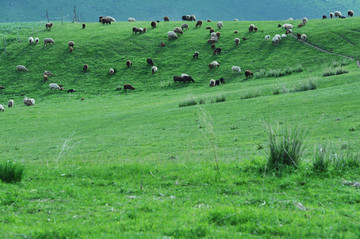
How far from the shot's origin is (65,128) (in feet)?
85.1

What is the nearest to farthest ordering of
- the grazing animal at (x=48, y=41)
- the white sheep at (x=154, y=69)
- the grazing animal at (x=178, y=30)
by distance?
the white sheep at (x=154, y=69), the grazing animal at (x=48, y=41), the grazing animal at (x=178, y=30)

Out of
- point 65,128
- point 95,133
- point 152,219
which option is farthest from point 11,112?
point 152,219

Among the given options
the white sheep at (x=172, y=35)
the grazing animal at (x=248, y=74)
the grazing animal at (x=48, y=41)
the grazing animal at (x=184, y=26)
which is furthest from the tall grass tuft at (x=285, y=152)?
the grazing animal at (x=48, y=41)

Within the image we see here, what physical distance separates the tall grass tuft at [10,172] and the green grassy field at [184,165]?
0.25m

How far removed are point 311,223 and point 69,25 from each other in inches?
3237

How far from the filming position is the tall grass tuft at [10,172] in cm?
880

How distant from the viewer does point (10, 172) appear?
8891 millimetres

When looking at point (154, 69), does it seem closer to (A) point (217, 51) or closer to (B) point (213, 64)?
(B) point (213, 64)

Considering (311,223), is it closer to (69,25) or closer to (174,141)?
(174,141)

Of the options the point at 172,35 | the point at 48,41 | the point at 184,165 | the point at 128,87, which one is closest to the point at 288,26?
the point at 172,35

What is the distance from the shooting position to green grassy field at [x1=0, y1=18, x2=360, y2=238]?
5840mm

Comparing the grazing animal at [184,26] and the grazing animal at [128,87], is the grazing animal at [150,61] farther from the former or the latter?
the grazing animal at [184,26]

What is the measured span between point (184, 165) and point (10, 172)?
4.60 meters

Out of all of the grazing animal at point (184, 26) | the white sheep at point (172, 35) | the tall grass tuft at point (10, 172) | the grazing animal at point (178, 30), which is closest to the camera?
the tall grass tuft at point (10, 172)
